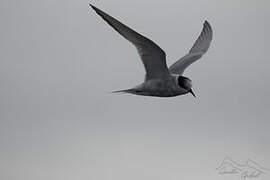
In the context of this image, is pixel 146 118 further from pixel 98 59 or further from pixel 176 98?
pixel 98 59

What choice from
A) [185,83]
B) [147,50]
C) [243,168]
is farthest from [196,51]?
[243,168]

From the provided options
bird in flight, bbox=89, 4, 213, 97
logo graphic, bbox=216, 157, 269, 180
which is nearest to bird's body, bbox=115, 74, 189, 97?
bird in flight, bbox=89, 4, 213, 97

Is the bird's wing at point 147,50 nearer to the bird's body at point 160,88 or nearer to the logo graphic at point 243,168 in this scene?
the bird's body at point 160,88

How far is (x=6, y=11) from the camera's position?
1456 mm

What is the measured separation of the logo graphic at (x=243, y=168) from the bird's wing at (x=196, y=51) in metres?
0.32

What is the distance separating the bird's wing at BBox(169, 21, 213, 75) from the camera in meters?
1.45

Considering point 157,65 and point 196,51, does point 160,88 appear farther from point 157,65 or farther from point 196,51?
point 196,51

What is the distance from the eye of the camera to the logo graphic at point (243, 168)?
58.8 inches

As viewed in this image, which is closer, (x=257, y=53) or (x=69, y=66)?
(x=69, y=66)

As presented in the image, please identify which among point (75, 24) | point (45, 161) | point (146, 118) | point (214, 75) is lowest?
point (45, 161)

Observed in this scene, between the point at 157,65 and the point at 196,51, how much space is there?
0.21 meters

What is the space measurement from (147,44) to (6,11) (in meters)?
0.47

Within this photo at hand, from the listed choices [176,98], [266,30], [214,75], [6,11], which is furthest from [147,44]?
[266,30]

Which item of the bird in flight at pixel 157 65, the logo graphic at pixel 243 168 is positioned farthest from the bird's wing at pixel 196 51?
the logo graphic at pixel 243 168
